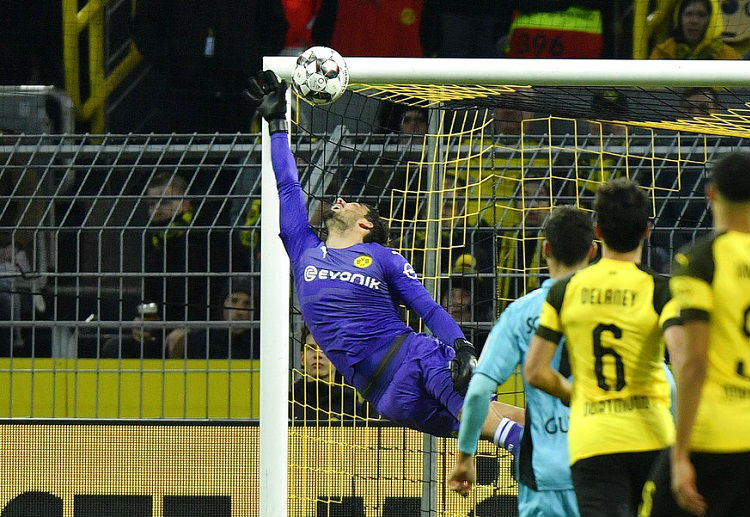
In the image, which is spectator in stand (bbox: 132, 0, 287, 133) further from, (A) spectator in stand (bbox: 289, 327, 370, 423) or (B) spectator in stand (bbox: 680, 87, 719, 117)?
(B) spectator in stand (bbox: 680, 87, 719, 117)

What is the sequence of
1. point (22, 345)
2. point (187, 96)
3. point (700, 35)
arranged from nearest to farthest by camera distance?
point (22, 345) < point (700, 35) < point (187, 96)

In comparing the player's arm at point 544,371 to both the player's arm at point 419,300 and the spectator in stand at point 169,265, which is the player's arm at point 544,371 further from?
the spectator in stand at point 169,265

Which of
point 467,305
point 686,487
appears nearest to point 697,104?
point 467,305

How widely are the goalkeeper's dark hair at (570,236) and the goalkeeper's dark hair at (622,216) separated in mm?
223

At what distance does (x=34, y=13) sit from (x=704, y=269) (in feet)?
25.4

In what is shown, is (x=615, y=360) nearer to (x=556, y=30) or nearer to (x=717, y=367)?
(x=717, y=367)

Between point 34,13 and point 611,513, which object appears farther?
point 34,13

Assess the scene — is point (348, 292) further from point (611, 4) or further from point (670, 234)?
point (611, 4)

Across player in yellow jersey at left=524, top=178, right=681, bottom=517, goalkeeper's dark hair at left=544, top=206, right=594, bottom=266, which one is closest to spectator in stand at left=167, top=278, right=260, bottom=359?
goalkeeper's dark hair at left=544, top=206, right=594, bottom=266

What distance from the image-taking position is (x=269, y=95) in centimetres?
548

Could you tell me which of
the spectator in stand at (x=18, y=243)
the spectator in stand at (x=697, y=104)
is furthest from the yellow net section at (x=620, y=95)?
the spectator in stand at (x=18, y=243)

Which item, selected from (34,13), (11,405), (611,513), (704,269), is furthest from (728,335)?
(34,13)

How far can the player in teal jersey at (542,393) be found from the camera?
372 centimetres

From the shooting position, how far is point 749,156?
10.0 feet
